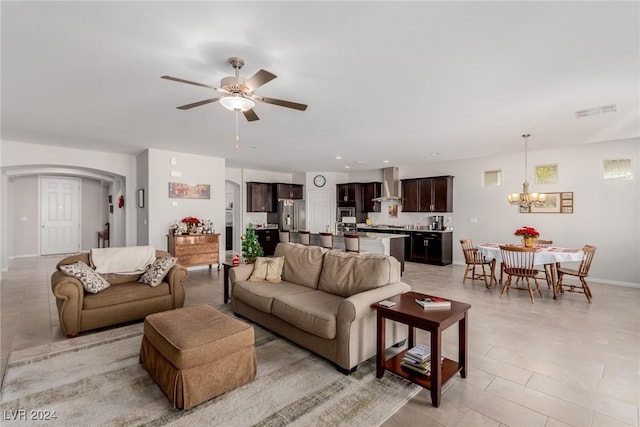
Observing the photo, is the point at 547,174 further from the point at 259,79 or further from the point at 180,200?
the point at 180,200

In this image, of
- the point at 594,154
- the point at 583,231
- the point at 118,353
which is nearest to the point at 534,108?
the point at 594,154

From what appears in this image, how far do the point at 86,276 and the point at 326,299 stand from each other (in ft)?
8.84

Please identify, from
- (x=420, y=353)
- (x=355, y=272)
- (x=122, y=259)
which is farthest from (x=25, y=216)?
(x=420, y=353)

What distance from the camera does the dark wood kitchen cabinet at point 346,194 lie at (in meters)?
9.72

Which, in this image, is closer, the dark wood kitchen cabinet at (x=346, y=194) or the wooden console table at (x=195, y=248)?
the wooden console table at (x=195, y=248)

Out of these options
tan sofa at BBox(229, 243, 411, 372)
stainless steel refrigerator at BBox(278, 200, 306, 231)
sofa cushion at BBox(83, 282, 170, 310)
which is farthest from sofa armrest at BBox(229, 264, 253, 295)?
stainless steel refrigerator at BBox(278, 200, 306, 231)

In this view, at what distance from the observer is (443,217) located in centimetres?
811

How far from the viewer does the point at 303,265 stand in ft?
12.4

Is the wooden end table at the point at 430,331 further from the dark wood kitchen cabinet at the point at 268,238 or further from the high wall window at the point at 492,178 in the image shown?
the dark wood kitchen cabinet at the point at 268,238

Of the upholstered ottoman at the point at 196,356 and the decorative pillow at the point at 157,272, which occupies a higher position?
the decorative pillow at the point at 157,272

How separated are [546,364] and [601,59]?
2.70 metres

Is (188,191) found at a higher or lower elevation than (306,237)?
higher

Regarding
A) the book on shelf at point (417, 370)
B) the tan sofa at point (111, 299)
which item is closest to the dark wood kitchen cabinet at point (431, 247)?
the book on shelf at point (417, 370)

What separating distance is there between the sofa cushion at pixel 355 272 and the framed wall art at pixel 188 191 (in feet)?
14.9
